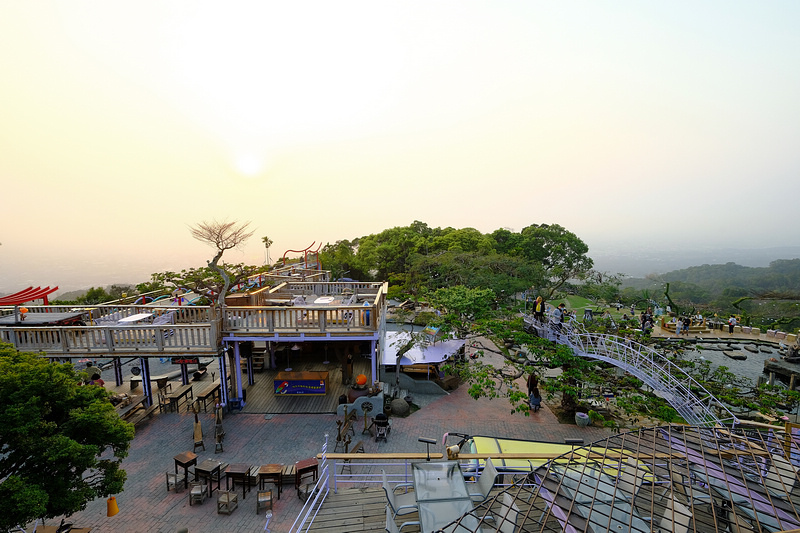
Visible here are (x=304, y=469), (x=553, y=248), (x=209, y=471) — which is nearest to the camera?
(x=209, y=471)

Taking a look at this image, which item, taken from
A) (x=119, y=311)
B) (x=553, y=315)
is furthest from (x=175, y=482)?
(x=553, y=315)

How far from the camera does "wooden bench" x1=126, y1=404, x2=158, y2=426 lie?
11562 millimetres

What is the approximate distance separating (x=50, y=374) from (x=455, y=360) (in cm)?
1354

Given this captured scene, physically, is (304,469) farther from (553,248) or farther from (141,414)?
(553,248)

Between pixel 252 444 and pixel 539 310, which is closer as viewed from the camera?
pixel 252 444

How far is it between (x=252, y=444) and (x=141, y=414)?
453 cm

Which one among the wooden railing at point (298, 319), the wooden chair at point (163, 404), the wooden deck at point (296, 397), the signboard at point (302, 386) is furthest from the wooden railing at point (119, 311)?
the signboard at point (302, 386)

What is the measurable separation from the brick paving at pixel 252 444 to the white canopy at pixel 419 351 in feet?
5.51

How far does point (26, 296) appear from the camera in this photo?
12.6 meters

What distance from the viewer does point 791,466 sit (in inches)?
141

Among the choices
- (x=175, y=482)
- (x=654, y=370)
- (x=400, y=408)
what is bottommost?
(x=400, y=408)

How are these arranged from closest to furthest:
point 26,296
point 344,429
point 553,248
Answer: point 344,429, point 26,296, point 553,248

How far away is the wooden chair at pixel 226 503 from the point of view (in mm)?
7738

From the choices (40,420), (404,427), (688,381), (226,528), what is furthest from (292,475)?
(688,381)
